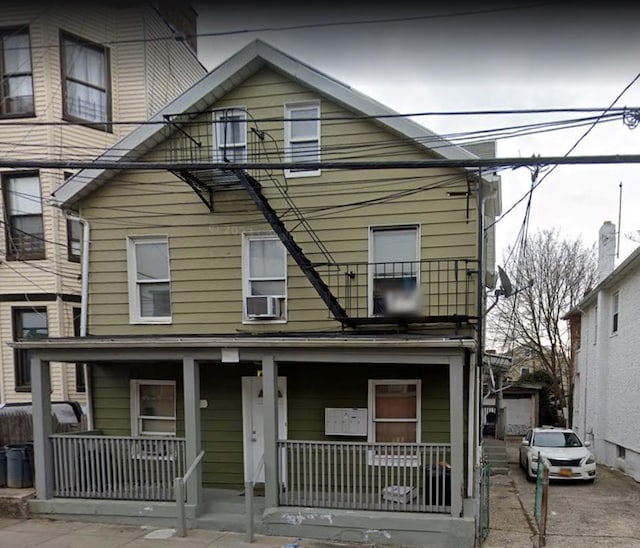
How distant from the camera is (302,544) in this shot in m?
6.66

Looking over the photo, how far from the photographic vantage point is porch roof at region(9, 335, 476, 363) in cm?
682

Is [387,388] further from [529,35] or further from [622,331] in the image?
[622,331]

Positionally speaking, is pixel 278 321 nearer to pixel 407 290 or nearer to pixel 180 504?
pixel 407 290

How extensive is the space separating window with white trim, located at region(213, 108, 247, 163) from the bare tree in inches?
770

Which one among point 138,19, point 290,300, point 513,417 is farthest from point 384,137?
point 513,417

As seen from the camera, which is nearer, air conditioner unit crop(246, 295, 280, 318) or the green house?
the green house

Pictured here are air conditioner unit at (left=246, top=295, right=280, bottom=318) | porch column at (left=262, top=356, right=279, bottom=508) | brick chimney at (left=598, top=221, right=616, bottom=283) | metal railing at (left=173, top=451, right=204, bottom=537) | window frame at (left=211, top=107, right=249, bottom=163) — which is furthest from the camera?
brick chimney at (left=598, top=221, right=616, bottom=283)

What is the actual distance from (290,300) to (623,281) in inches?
450

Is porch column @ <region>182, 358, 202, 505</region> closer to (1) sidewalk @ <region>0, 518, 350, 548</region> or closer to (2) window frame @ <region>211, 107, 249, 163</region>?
(1) sidewalk @ <region>0, 518, 350, 548</region>

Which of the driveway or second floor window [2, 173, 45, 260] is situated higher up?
second floor window [2, 173, 45, 260]

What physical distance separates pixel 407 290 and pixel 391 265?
527 mm

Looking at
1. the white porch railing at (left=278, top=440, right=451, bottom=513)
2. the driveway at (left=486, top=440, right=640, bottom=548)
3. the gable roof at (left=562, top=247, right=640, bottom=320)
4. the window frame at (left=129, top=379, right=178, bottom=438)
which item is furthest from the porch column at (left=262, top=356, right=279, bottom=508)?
the gable roof at (left=562, top=247, right=640, bottom=320)

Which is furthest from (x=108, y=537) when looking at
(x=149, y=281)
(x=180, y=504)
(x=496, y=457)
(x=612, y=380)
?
(x=612, y=380)

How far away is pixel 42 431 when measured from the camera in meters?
7.75
